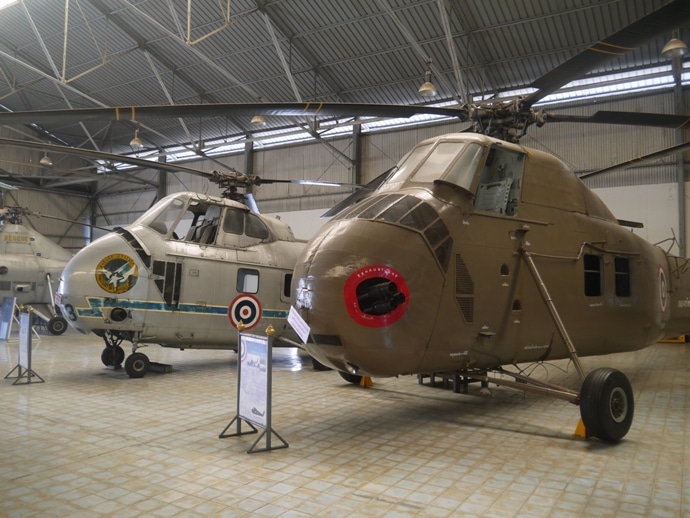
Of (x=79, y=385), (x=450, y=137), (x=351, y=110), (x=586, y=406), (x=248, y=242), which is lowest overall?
(x=79, y=385)

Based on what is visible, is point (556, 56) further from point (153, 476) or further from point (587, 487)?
point (153, 476)

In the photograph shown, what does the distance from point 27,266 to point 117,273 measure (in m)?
10.4

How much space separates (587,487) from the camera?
162 inches

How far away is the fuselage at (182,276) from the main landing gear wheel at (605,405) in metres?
4.47

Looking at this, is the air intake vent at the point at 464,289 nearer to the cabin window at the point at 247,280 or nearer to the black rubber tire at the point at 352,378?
the black rubber tire at the point at 352,378

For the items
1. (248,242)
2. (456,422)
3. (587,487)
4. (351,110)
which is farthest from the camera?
(248,242)

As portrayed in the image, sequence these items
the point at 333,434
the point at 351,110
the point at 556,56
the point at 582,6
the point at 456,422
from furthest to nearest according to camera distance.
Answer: the point at 556,56, the point at 582,6, the point at 351,110, the point at 456,422, the point at 333,434

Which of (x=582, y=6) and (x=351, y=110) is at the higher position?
(x=582, y=6)

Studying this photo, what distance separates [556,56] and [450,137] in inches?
518

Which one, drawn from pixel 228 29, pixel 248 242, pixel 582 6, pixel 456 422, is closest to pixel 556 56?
pixel 582 6

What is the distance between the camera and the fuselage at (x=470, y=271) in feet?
16.0

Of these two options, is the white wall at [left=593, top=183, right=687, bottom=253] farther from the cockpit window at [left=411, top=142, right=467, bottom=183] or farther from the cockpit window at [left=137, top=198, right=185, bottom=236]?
the cockpit window at [left=137, top=198, right=185, bottom=236]

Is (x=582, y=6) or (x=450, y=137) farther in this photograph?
(x=582, y=6)

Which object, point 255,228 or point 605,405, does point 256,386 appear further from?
point 255,228
